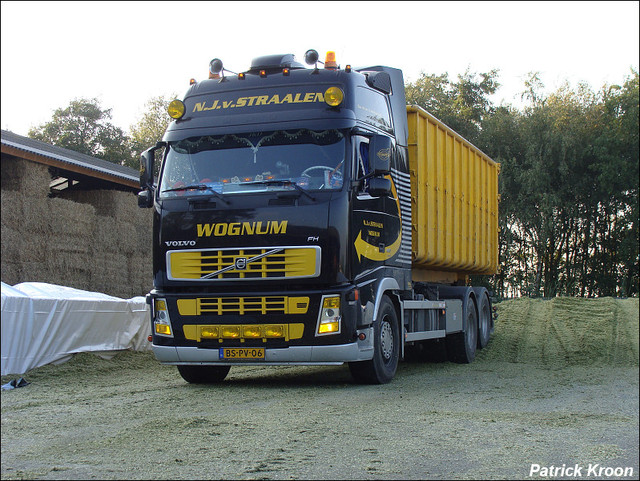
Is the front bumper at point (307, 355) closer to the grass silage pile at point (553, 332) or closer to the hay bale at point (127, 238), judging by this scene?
the grass silage pile at point (553, 332)

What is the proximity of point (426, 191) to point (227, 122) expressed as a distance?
3555 mm

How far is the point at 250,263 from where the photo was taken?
9.15m

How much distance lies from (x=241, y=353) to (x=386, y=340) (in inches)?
80.9

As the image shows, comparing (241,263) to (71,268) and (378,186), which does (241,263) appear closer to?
(378,186)

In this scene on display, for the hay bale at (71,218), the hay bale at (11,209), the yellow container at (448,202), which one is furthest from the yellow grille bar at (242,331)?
the hay bale at (71,218)

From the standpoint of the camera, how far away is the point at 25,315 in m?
10.9

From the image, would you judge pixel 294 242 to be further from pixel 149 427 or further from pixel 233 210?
pixel 149 427

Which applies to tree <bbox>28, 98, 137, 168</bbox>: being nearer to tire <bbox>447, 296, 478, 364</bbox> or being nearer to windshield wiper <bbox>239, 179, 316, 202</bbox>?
tire <bbox>447, 296, 478, 364</bbox>

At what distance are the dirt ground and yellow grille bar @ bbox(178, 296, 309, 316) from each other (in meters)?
0.97

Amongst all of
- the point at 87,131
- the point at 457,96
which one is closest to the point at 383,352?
the point at 457,96

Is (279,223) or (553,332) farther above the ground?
(279,223)

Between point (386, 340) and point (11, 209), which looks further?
point (11, 209)

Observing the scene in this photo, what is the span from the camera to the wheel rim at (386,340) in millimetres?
10125

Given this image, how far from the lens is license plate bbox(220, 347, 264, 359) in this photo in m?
9.24
